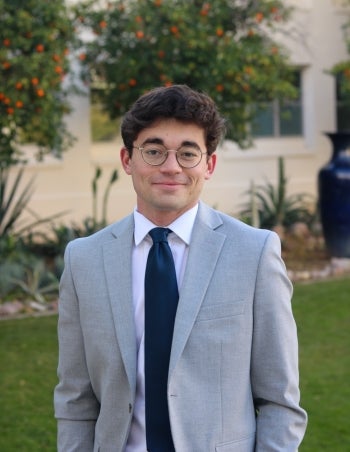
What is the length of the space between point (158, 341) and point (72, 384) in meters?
0.33

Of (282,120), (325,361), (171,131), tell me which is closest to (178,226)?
(171,131)

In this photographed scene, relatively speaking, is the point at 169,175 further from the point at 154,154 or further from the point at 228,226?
the point at 228,226

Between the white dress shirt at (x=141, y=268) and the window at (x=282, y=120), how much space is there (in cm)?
1389

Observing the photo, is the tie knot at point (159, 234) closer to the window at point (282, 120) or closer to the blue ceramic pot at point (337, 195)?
the blue ceramic pot at point (337, 195)

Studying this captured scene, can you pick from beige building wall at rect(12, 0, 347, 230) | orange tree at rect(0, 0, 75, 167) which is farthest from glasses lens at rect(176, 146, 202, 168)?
beige building wall at rect(12, 0, 347, 230)

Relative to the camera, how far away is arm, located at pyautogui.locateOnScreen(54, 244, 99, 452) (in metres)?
2.78

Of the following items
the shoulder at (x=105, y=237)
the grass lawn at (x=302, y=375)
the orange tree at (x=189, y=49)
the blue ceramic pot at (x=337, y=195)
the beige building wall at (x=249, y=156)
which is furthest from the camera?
the beige building wall at (x=249, y=156)

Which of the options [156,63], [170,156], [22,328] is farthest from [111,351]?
[156,63]

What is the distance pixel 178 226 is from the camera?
8.98ft

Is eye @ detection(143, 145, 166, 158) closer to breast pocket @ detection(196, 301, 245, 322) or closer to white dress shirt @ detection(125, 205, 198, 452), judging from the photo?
white dress shirt @ detection(125, 205, 198, 452)

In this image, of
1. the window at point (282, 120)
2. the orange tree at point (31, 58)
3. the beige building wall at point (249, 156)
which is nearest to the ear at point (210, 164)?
the orange tree at point (31, 58)

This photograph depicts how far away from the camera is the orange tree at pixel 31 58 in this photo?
1047 centimetres

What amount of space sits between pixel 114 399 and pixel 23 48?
851 cm

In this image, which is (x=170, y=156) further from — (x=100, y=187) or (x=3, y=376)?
(x=100, y=187)
